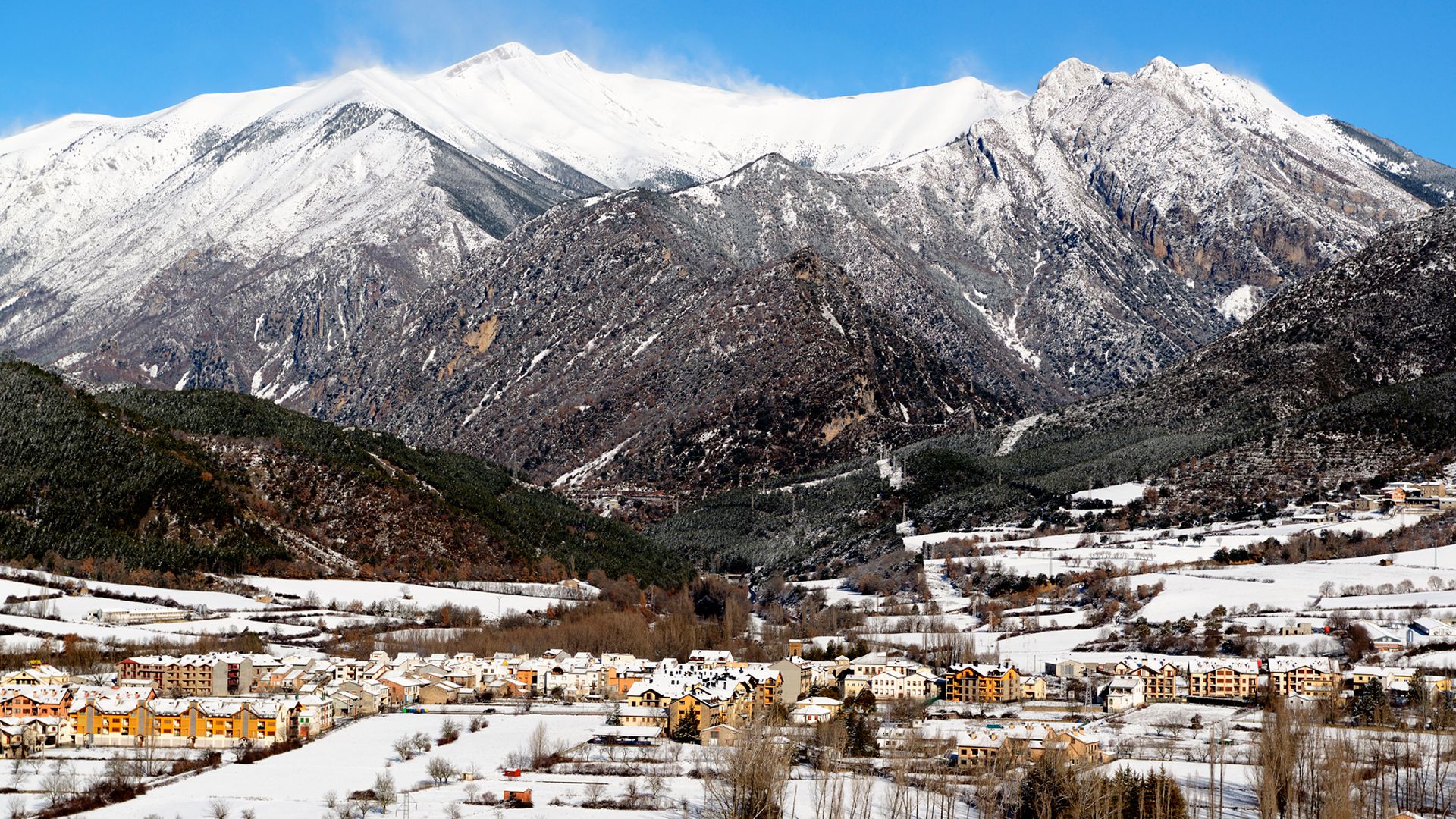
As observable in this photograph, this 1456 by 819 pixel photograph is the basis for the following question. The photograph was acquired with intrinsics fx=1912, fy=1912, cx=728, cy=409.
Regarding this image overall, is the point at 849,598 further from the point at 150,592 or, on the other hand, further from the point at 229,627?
the point at 150,592

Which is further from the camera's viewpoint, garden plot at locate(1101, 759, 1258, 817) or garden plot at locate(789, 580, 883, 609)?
garden plot at locate(789, 580, 883, 609)

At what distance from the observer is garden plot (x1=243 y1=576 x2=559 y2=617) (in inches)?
6816

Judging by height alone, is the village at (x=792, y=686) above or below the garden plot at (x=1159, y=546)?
below

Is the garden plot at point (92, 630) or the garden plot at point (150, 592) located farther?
the garden plot at point (150, 592)

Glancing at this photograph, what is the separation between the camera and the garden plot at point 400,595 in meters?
173

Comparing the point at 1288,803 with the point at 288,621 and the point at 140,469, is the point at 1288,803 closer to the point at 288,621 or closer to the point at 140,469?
the point at 288,621

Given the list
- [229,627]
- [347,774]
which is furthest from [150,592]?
[347,774]

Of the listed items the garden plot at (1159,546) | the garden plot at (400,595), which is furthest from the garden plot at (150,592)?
the garden plot at (1159,546)

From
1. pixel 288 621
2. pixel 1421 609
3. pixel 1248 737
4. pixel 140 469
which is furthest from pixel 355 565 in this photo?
pixel 1248 737

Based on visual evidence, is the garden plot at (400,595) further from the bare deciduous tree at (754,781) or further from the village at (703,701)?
the bare deciduous tree at (754,781)

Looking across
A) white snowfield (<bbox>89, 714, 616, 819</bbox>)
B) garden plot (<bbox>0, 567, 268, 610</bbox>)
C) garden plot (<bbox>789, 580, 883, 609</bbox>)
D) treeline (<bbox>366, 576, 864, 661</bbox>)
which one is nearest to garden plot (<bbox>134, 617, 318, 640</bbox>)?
treeline (<bbox>366, 576, 864, 661</bbox>)

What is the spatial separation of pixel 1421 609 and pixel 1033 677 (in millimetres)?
38168

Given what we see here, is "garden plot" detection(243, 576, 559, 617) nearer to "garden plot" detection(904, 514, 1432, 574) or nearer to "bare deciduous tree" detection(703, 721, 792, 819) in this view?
"garden plot" detection(904, 514, 1432, 574)

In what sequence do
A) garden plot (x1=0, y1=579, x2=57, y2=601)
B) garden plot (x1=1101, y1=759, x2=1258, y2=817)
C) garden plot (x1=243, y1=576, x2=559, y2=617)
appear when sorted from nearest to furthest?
garden plot (x1=1101, y1=759, x2=1258, y2=817) → garden plot (x1=0, y1=579, x2=57, y2=601) → garden plot (x1=243, y1=576, x2=559, y2=617)
